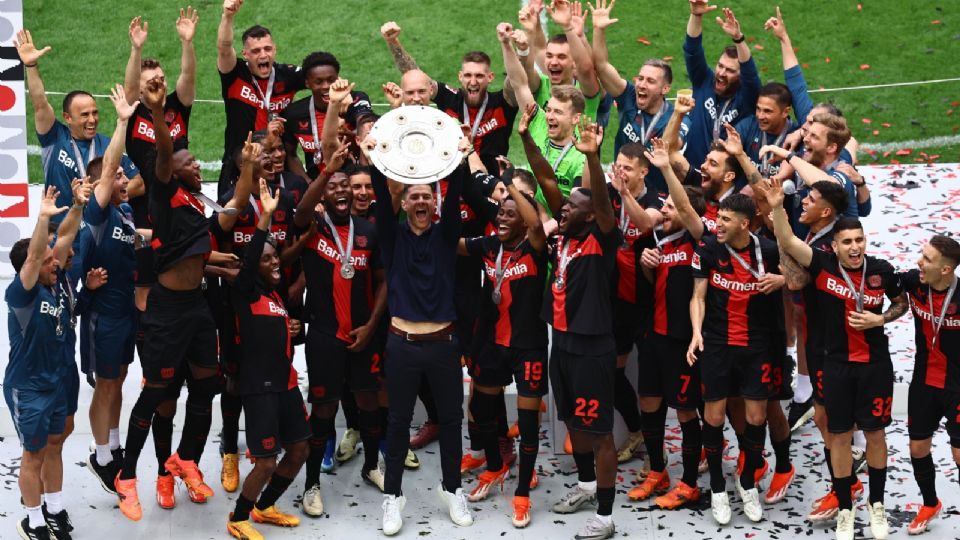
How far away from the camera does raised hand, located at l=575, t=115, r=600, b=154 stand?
853 centimetres

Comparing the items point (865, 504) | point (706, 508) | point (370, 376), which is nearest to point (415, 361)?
point (370, 376)

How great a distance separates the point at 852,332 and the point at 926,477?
98 centimetres

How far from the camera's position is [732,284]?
29.8ft

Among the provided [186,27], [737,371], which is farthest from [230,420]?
[737,371]

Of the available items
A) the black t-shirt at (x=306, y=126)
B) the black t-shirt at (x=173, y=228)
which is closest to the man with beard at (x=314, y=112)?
→ the black t-shirt at (x=306, y=126)

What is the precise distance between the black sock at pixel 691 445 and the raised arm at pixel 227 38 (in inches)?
151

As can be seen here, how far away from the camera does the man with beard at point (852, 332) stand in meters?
8.77

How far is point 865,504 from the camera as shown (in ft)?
30.9

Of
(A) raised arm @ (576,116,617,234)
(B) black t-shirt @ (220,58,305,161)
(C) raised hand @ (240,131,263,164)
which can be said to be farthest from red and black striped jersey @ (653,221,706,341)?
(B) black t-shirt @ (220,58,305,161)

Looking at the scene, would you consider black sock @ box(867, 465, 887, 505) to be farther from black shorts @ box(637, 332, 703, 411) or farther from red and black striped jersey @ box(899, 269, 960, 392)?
black shorts @ box(637, 332, 703, 411)

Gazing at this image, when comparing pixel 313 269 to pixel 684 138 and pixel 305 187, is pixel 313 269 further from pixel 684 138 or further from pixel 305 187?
pixel 684 138

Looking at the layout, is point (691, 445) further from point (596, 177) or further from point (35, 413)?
point (35, 413)

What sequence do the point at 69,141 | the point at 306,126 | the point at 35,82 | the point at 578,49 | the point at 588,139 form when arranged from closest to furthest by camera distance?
1. the point at 588,139
2. the point at 35,82
3. the point at 69,141
4. the point at 578,49
5. the point at 306,126

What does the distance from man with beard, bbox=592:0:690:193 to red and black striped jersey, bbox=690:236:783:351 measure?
1051 millimetres
